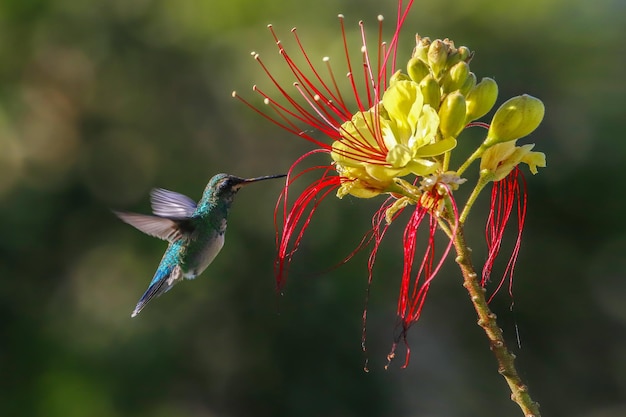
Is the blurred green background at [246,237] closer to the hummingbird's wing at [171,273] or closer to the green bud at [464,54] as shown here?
the hummingbird's wing at [171,273]

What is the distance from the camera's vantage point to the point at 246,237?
5.89m

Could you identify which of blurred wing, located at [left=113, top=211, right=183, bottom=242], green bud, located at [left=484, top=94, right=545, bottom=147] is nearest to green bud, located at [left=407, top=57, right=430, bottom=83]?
green bud, located at [left=484, top=94, right=545, bottom=147]

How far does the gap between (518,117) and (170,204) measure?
1339 millimetres

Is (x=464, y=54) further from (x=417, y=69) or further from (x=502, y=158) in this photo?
(x=502, y=158)

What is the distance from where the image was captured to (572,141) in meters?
6.10

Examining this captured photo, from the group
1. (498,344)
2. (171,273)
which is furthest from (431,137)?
(171,273)

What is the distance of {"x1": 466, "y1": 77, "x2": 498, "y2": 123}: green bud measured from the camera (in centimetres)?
161

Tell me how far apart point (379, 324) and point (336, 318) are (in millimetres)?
361

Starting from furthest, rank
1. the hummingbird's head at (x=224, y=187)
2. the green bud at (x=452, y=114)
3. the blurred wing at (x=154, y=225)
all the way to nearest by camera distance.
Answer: the hummingbird's head at (x=224, y=187), the blurred wing at (x=154, y=225), the green bud at (x=452, y=114)

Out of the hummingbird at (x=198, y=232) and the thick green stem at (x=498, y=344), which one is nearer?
the thick green stem at (x=498, y=344)

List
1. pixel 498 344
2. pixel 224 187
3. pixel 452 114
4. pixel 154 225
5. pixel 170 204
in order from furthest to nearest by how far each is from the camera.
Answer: pixel 170 204
pixel 224 187
pixel 154 225
pixel 452 114
pixel 498 344

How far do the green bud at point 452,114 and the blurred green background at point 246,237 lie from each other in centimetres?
393

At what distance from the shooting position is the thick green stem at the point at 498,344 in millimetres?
1392

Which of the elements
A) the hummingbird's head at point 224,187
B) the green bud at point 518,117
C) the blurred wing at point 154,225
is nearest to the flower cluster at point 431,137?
the green bud at point 518,117
